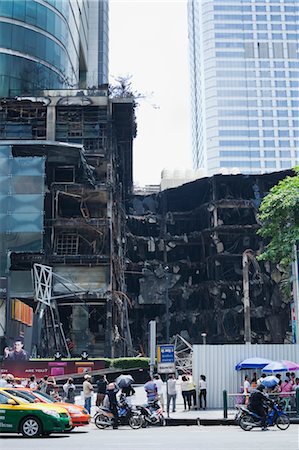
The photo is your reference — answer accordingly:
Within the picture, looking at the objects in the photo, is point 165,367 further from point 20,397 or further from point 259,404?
point 20,397

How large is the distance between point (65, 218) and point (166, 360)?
3159 centimetres

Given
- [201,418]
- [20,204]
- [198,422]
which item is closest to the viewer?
[198,422]

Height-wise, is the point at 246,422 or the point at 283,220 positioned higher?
the point at 283,220

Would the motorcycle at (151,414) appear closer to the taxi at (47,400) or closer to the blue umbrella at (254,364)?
the taxi at (47,400)

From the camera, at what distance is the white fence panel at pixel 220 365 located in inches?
982

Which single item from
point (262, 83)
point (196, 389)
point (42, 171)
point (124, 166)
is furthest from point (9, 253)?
point (262, 83)

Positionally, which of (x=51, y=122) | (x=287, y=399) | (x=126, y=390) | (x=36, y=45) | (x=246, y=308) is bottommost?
(x=287, y=399)

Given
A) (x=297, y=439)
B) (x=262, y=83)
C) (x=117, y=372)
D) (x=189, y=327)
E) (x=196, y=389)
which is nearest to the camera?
(x=297, y=439)

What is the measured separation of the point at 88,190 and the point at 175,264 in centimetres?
1676

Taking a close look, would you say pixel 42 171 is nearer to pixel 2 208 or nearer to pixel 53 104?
pixel 2 208

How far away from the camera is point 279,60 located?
5290 inches

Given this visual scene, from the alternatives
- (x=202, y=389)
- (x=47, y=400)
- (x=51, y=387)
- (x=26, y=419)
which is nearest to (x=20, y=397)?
(x=26, y=419)

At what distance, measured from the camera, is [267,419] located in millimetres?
18094

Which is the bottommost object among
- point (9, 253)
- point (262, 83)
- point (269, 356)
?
point (269, 356)
